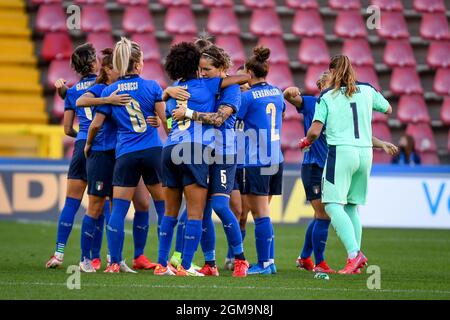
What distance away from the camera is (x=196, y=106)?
335 inches

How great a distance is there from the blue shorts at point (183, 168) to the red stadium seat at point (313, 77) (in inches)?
408

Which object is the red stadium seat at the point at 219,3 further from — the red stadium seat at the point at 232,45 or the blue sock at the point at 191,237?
the blue sock at the point at 191,237

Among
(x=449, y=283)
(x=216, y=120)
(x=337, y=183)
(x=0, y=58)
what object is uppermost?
(x=0, y=58)

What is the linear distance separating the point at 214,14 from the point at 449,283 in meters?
11.9

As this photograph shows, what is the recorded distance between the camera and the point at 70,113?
31.5ft

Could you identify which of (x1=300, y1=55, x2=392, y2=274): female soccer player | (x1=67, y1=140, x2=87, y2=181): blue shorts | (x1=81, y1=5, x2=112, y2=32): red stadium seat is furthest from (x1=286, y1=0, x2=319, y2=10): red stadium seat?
(x1=67, y1=140, x2=87, y2=181): blue shorts

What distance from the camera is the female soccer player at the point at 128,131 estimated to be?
8.75 m

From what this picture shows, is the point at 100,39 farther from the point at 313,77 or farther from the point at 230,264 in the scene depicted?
the point at 230,264

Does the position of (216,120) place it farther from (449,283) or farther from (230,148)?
(449,283)

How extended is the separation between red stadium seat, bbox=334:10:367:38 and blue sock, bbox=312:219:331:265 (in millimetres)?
10405

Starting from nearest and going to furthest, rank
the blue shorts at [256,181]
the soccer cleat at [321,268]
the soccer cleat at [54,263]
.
Answer: 1. the blue shorts at [256,181]
2. the soccer cleat at [54,263]
3. the soccer cleat at [321,268]

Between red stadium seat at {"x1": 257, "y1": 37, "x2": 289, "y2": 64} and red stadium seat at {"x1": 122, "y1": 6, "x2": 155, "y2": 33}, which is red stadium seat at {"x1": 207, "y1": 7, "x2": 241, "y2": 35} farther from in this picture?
red stadium seat at {"x1": 122, "y1": 6, "x2": 155, "y2": 33}

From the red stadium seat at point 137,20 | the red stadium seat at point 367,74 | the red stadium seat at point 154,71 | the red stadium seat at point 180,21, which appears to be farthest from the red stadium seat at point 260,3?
the red stadium seat at point 154,71
